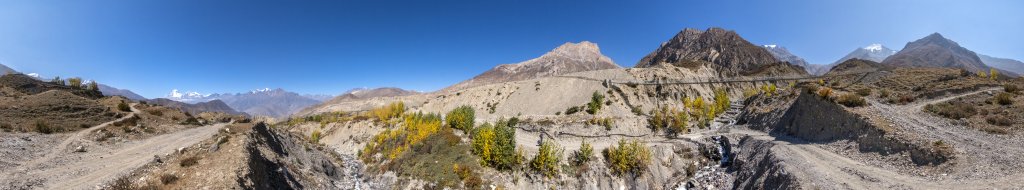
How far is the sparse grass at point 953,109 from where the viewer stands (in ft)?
91.5

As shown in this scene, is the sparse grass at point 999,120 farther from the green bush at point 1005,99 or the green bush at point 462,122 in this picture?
the green bush at point 462,122

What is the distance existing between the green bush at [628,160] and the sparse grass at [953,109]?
21301 millimetres

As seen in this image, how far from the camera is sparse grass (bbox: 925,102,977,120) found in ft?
91.5

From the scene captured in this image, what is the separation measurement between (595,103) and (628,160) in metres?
31.9

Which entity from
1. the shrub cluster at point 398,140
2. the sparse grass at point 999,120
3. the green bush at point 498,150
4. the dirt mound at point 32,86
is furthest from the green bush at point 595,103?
the dirt mound at point 32,86

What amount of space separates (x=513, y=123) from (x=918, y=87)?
41.8 meters

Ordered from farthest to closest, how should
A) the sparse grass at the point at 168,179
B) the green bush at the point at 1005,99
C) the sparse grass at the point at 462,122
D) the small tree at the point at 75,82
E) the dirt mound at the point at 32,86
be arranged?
1. the small tree at the point at 75,82
2. the sparse grass at the point at 462,122
3. the dirt mound at the point at 32,86
4. the green bush at the point at 1005,99
5. the sparse grass at the point at 168,179

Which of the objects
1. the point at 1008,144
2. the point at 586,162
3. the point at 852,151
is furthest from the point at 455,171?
the point at 1008,144

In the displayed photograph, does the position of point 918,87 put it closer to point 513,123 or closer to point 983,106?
point 983,106

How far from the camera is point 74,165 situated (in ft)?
62.0

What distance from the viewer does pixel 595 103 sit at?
2427 inches

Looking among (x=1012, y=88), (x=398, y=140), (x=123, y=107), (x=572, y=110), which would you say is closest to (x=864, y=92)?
(x=1012, y=88)

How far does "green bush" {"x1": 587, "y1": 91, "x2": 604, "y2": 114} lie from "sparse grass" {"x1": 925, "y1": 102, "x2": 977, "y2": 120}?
3559 cm

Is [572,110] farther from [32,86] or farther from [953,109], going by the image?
[32,86]
